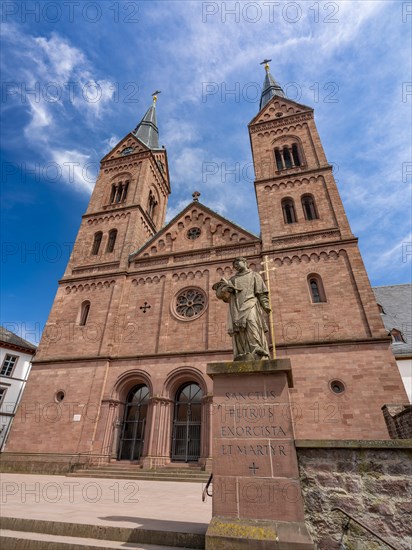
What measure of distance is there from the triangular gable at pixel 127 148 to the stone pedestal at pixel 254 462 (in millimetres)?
24574

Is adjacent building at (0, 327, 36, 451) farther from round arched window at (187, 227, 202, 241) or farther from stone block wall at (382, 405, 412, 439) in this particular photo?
stone block wall at (382, 405, 412, 439)

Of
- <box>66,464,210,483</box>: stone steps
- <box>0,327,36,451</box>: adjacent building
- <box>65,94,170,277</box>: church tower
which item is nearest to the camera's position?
<box>66,464,210,483</box>: stone steps

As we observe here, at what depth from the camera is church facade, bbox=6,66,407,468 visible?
12.6 m

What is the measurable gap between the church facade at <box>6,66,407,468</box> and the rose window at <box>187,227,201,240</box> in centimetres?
7

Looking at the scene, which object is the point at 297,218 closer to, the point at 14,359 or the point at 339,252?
the point at 339,252

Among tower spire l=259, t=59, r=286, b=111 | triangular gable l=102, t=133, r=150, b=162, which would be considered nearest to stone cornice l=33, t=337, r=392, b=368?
triangular gable l=102, t=133, r=150, b=162

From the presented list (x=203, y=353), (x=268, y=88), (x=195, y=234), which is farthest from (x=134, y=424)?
(x=268, y=88)

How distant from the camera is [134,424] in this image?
1477 centimetres

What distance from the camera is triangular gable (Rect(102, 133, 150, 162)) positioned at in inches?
1017

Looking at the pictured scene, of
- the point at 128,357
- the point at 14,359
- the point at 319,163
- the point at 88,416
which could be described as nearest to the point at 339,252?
the point at 319,163

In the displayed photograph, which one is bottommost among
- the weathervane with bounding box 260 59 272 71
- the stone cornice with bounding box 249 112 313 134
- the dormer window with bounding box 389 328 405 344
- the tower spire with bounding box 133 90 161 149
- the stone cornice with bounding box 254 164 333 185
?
the dormer window with bounding box 389 328 405 344

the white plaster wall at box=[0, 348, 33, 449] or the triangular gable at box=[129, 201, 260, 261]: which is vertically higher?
the triangular gable at box=[129, 201, 260, 261]

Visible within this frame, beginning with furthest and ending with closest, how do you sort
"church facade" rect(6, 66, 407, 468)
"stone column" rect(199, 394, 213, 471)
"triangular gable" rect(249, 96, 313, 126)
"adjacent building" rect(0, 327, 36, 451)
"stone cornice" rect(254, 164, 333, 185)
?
"adjacent building" rect(0, 327, 36, 451)
"triangular gable" rect(249, 96, 313, 126)
"stone cornice" rect(254, 164, 333, 185)
"church facade" rect(6, 66, 407, 468)
"stone column" rect(199, 394, 213, 471)

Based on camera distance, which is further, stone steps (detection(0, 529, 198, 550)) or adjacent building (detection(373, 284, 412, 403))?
adjacent building (detection(373, 284, 412, 403))
